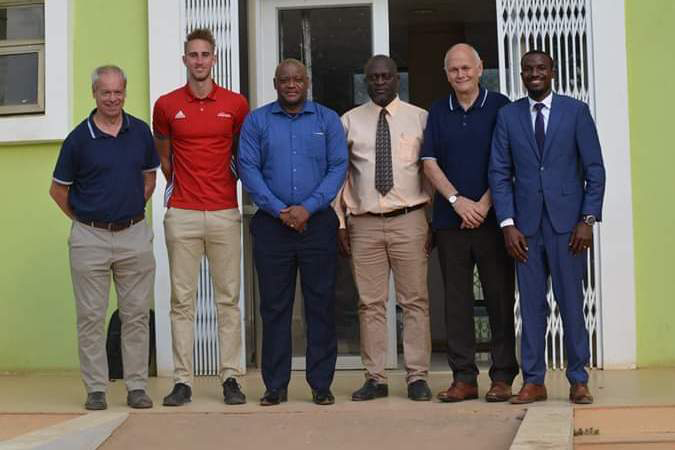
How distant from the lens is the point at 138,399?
6.70m

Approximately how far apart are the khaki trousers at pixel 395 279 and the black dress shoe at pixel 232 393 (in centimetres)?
73

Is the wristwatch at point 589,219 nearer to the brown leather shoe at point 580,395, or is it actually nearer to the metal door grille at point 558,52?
the brown leather shoe at point 580,395

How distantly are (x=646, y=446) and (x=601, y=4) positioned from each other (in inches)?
128

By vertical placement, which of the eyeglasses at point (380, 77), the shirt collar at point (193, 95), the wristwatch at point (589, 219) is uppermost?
the eyeglasses at point (380, 77)

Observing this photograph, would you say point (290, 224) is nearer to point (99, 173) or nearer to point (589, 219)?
point (99, 173)

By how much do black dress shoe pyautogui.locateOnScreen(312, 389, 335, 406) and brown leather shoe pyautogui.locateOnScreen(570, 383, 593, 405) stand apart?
1.30m

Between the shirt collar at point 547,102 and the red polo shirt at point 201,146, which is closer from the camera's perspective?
the shirt collar at point 547,102

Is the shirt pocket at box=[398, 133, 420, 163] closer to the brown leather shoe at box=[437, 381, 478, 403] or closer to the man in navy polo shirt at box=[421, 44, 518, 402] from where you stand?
the man in navy polo shirt at box=[421, 44, 518, 402]

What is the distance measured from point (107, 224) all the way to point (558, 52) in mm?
3239

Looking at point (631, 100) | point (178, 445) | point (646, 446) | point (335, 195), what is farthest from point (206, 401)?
point (631, 100)

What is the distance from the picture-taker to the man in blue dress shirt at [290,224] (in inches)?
259

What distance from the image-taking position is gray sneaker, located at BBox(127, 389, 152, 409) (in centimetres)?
666

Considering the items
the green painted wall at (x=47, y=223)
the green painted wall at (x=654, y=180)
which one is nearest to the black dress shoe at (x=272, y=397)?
the green painted wall at (x=47, y=223)

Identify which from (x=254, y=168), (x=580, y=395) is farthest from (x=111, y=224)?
(x=580, y=395)
